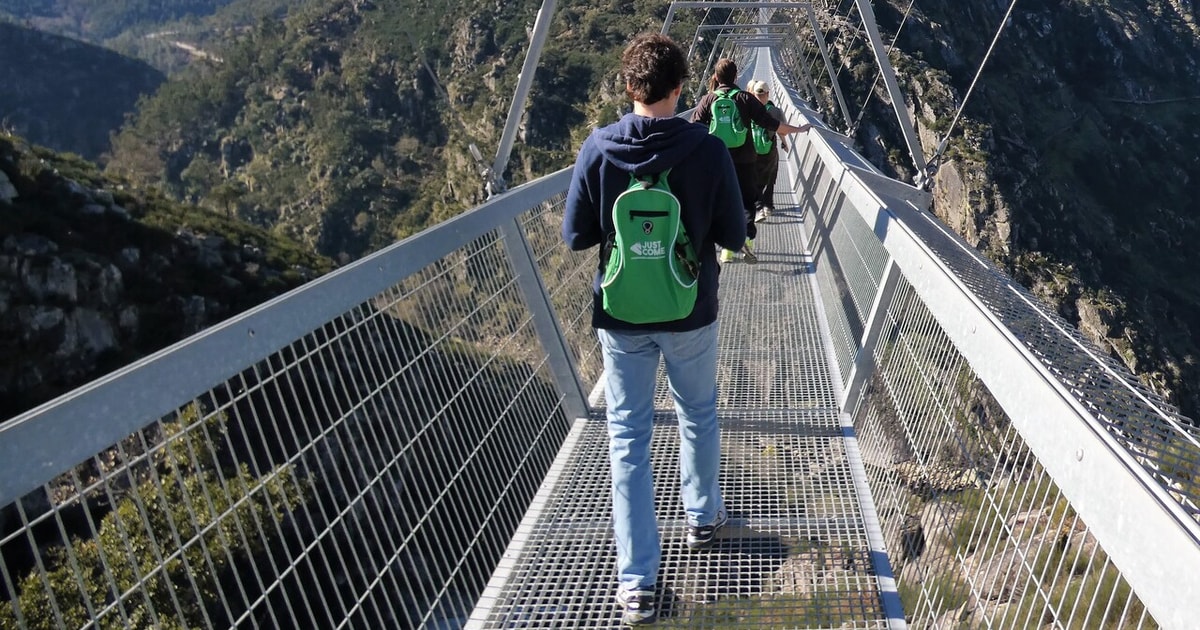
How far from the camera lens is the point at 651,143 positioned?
2447mm

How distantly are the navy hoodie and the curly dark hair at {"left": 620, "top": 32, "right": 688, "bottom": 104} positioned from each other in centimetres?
9

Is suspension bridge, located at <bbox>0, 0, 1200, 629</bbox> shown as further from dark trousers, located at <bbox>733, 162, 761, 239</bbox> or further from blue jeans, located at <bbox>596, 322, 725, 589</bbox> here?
dark trousers, located at <bbox>733, 162, 761, 239</bbox>

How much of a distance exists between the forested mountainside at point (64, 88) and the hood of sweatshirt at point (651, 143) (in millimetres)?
123210

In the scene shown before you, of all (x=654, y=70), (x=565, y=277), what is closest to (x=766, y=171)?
(x=565, y=277)

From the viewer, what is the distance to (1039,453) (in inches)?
70.8

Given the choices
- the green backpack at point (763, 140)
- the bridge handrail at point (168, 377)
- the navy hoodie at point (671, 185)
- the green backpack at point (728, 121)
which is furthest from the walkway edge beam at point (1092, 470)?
the green backpack at point (763, 140)

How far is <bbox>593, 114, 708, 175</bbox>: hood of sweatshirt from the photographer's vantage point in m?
2.44

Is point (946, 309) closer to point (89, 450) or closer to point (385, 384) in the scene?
point (385, 384)

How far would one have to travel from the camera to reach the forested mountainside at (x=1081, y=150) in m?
65.5

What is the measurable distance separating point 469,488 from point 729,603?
41.8 inches

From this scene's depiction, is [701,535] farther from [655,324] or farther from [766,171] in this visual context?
[766,171]

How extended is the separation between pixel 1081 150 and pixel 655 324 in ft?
327

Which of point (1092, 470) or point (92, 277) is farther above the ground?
point (1092, 470)

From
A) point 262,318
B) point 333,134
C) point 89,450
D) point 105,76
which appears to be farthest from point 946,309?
point 105,76
